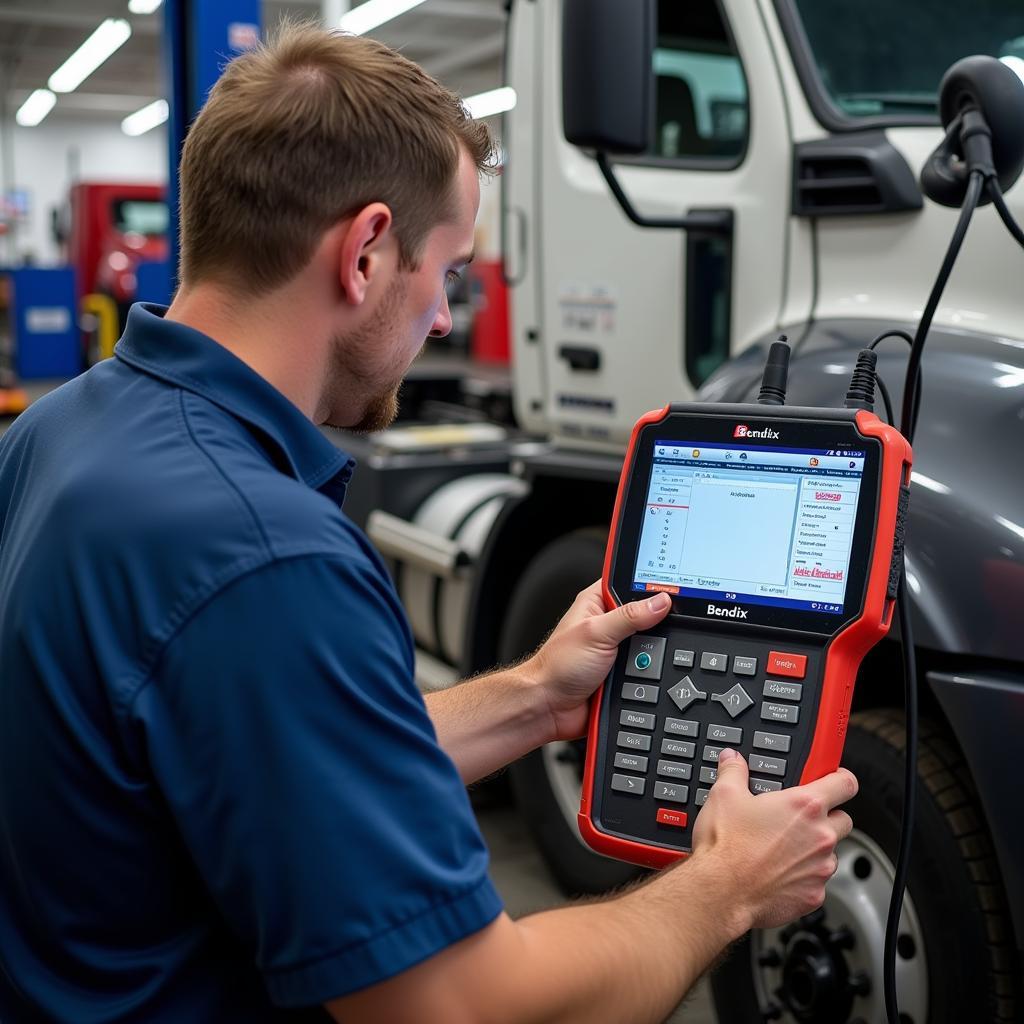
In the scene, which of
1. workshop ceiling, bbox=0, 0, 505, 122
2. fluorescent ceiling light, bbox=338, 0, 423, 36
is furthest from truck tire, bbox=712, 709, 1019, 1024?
fluorescent ceiling light, bbox=338, 0, 423, 36

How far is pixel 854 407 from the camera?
138 cm

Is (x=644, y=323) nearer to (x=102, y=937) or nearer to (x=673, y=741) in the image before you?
(x=673, y=741)

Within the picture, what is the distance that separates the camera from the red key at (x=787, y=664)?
1292 millimetres

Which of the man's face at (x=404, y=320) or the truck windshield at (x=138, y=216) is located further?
the truck windshield at (x=138, y=216)

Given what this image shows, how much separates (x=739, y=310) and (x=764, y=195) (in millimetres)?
211

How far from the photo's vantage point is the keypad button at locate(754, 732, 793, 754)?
49.9 inches

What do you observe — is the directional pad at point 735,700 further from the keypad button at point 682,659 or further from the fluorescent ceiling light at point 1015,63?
the fluorescent ceiling light at point 1015,63

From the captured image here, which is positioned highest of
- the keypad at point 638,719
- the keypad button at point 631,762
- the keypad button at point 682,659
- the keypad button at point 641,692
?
the keypad button at point 682,659

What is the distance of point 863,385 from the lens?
1404mm

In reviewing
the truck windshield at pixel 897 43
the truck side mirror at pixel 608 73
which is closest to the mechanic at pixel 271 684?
the truck side mirror at pixel 608 73

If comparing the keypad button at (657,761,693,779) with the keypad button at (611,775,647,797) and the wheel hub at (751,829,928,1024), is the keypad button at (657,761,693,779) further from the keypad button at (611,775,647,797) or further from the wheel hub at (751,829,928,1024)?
the wheel hub at (751,829,928,1024)

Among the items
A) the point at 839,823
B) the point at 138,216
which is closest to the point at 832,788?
the point at 839,823

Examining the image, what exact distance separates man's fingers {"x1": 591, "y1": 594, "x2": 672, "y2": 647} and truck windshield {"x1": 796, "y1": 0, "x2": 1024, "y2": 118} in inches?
47.0

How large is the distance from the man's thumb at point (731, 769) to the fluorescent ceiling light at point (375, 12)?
12.2m
